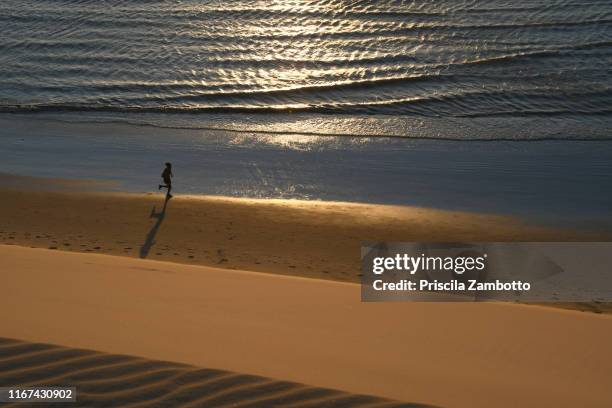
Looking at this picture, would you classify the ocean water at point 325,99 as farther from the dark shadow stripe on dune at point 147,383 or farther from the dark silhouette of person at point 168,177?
the dark shadow stripe on dune at point 147,383

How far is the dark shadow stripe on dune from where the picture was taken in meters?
6.54

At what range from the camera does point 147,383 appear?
22.2 ft

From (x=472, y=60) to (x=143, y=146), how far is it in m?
12.9

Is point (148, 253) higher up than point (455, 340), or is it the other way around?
point (148, 253)

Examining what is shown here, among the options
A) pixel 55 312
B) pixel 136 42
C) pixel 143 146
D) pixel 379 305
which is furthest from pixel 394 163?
pixel 136 42

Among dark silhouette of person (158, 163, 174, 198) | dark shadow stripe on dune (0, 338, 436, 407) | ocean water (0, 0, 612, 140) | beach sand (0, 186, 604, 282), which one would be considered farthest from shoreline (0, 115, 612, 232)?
dark shadow stripe on dune (0, 338, 436, 407)

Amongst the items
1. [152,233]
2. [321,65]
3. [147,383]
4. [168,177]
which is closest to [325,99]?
[321,65]

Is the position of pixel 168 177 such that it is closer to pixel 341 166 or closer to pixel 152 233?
pixel 152 233

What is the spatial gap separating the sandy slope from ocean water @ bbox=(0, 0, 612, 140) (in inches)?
489

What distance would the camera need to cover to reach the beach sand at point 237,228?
13141 millimetres

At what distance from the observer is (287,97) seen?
25.9 meters

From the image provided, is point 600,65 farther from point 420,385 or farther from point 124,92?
point 420,385

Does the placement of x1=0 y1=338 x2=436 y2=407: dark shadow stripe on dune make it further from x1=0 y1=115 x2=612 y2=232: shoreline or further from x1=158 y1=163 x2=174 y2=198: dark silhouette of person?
x1=0 y1=115 x2=612 y2=232: shoreline

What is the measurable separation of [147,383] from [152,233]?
7662 millimetres
